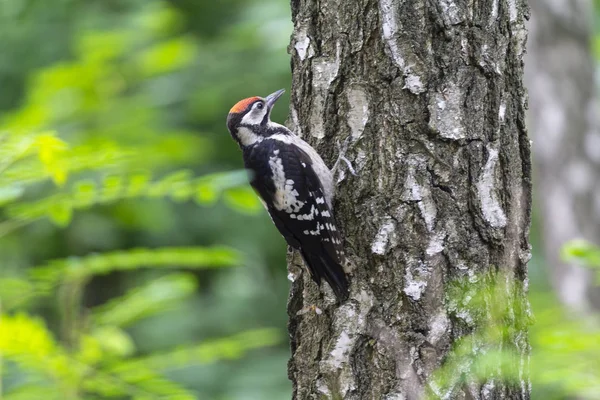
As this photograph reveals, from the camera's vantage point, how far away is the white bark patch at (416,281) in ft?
8.89

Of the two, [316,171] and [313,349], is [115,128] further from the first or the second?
[313,349]

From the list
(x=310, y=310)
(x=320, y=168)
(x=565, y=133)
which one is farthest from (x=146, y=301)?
(x=565, y=133)

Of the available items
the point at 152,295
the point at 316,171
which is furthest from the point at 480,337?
the point at 152,295

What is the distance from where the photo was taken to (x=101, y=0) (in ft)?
23.9

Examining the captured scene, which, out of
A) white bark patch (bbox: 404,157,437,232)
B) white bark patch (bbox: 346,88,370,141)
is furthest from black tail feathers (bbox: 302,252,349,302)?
white bark patch (bbox: 346,88,370,141)

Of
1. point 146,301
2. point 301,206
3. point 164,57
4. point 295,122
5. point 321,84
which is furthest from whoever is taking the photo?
point 164,57

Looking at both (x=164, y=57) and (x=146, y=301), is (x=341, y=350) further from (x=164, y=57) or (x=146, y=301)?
(x=164, y=57)

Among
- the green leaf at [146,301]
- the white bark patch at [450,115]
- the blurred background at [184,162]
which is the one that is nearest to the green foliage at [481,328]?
the white bark patch at [450,115]

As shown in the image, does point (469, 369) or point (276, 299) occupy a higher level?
point (276, 299)

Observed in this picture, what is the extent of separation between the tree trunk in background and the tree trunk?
3.68 m

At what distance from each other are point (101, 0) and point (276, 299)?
3.44 metres

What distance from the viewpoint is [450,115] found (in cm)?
274

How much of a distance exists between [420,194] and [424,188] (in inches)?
1.0

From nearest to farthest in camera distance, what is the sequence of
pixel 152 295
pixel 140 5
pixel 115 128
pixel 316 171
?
pixel 316 171
pixel 152 295
pixel 115 128
pixel 140 5
